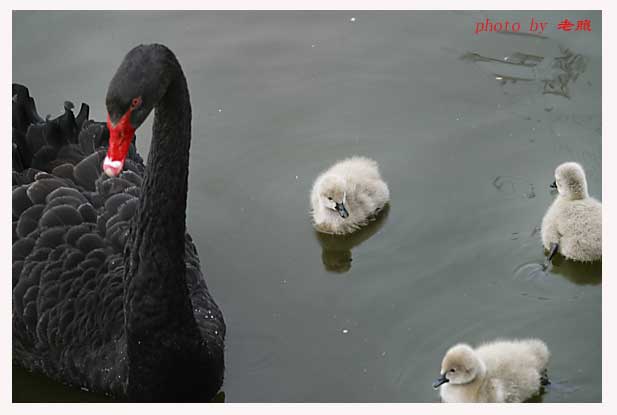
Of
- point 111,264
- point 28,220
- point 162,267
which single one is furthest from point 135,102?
point 28,220

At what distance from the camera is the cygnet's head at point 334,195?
328cm

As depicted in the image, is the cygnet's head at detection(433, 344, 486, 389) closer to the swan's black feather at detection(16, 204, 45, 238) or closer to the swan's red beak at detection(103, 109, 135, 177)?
the swan's red beak at detection(103, 109, 135, 177)

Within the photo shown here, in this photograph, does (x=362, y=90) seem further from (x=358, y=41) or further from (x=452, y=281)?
(x=452, y=281)

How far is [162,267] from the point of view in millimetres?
2463

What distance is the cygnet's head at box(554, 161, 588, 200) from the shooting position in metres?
3.18

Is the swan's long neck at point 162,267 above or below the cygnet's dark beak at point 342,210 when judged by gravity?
below

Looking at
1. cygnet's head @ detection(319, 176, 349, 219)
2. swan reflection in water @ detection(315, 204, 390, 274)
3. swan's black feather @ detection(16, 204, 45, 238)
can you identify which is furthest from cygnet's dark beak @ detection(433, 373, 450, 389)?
swan's black feather @ detection(16, 204, 45, 238)

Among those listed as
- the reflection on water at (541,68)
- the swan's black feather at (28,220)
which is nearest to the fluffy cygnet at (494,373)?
the swan's black feather at (28,220)

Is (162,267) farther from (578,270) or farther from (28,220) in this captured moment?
(578,270)

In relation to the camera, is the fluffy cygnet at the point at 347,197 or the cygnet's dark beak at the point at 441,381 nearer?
the cygnet's dark beak at the point at 441,381

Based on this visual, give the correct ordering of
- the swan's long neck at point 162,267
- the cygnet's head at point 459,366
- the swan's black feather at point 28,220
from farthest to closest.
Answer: the swan's black feather at point 28,220 < the cygnet's head at point 459,366 < the swan's long neck at point 162,267

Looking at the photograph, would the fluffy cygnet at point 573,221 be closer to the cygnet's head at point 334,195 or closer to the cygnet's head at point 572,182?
the cygnet's head at point 572,182

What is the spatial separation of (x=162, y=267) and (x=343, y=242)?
3.52ft

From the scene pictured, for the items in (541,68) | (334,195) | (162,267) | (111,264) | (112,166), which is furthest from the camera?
(541,68)
